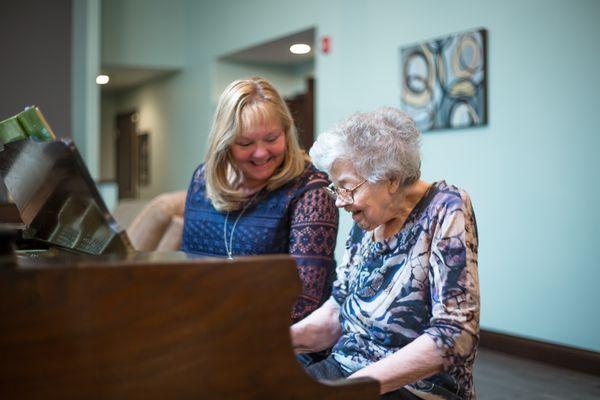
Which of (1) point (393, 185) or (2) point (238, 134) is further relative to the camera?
(2) point (238, 134)

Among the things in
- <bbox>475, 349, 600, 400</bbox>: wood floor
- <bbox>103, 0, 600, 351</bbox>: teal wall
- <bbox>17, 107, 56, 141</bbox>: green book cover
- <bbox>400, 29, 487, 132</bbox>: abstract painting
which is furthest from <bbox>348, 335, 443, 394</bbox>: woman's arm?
<bbox>400, 29, 487, 132</bbox>: abstract painting

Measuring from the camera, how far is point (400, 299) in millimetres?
1673

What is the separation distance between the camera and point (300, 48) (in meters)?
7.62

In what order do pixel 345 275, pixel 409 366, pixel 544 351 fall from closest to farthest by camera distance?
pixel 409 366, pixel 345 275, pixel 544 351

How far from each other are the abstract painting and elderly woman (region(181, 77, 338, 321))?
2.74m

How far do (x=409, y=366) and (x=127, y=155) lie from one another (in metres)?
10.3

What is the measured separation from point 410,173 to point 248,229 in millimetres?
800

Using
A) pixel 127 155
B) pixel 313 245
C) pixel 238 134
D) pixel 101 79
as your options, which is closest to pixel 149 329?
pixel 313 245

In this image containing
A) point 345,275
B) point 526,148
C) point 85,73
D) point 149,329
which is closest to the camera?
point 149,329

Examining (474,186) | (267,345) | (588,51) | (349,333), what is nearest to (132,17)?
(474,186)

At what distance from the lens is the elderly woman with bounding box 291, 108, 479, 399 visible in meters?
1.52

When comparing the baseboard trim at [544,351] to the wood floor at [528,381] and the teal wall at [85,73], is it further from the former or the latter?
the teal wall at [85,73]

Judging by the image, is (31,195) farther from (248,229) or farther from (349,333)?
(349,333)

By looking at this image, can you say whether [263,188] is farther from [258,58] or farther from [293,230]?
[258,58]
